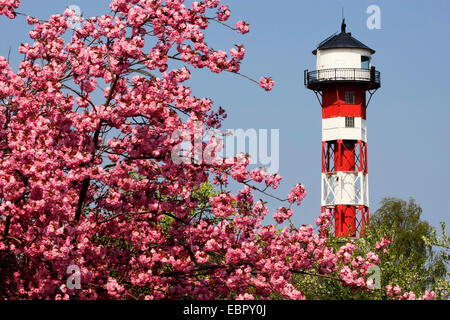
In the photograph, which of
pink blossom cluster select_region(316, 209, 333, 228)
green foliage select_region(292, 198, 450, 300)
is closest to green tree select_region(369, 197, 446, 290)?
green foliage select_region(292, 198, 450, 300)

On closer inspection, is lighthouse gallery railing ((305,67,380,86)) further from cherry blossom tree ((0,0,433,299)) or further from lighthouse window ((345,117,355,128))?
cherry blossom tree ((0,0,433,299))

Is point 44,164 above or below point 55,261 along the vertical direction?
above

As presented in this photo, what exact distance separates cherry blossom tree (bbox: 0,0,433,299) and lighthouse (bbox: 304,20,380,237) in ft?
137

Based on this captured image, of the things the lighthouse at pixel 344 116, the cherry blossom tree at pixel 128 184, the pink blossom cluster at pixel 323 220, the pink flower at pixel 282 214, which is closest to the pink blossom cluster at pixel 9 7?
the cherry blossom tree at pixel 128 184

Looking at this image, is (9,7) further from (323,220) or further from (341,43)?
(341,43)

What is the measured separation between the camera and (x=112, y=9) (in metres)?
15.8

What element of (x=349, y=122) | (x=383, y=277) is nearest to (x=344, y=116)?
(x=349, y=122)

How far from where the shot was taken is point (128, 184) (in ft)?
53.2

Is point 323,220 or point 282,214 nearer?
point 282,214

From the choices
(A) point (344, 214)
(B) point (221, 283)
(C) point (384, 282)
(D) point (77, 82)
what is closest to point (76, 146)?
(D) point (77, 82)

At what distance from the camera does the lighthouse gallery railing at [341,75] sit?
6109 cm

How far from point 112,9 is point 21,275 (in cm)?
493

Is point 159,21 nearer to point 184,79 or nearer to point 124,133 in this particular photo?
point 184,79

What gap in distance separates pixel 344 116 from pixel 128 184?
4537 cm
